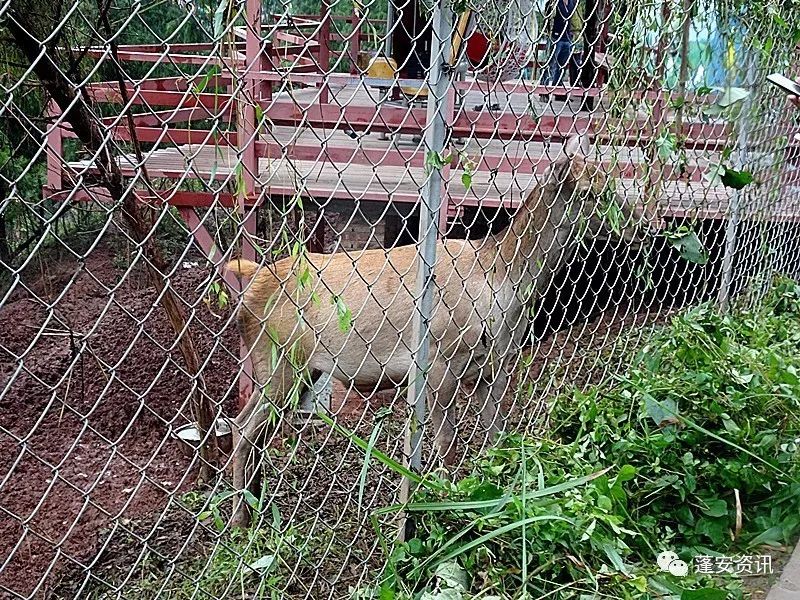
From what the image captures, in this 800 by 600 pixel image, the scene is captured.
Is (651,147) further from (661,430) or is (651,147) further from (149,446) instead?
(149,446)

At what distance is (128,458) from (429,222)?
7.99ft

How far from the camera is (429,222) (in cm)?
251

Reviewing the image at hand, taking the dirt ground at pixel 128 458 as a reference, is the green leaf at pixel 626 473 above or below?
above

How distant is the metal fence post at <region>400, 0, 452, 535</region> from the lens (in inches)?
93.0

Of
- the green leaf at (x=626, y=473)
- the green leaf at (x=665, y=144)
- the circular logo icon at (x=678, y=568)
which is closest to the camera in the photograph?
the circular logo icon at (x=678, y=568)

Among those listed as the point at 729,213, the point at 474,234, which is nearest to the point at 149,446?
the point at 474,234

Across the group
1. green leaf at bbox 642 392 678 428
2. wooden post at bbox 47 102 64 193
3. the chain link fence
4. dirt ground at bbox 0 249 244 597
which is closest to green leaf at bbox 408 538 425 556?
the chain link fence

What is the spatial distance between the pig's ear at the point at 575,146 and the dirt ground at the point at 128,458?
0.82 metres

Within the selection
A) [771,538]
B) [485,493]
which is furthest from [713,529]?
[485,493]

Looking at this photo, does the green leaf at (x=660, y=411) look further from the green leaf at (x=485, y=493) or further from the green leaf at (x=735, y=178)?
the green leaf at (x=735, y=178)

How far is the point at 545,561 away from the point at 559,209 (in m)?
2.09

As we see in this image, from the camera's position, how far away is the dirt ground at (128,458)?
358 centimetres

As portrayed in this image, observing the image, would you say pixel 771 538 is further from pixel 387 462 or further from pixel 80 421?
pixel 80 421

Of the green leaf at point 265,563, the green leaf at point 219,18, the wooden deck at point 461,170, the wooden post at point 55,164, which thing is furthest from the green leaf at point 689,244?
the wooden post at point 55,164
